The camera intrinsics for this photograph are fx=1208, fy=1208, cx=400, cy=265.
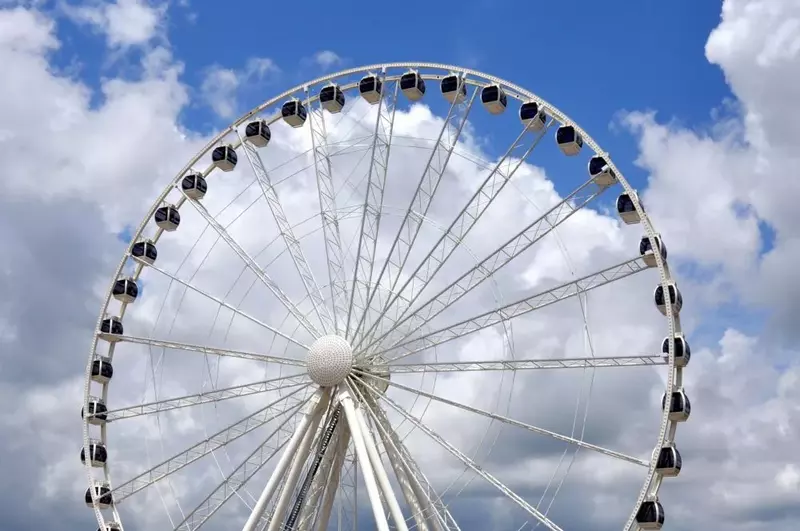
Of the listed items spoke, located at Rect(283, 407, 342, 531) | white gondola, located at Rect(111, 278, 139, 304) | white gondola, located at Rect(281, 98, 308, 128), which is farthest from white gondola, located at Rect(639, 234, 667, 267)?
white gondola, located at Rect(111, 278, 139, 304)

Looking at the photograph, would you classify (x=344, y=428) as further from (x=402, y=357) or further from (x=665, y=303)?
(x=665, y=303)

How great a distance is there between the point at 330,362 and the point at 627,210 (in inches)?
487

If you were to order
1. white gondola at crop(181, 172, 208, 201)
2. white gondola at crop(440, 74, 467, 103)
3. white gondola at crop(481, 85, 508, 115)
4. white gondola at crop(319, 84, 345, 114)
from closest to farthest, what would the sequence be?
white gondola at crop(481, 85, 508, 115) → white gondola at crop(440, 74, 467, 103) → white gondola at crop(319, 84, 345, 114) → white gondola at crop(181, 172, 208, 201)

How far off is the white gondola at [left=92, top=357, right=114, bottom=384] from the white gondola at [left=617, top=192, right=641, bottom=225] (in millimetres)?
22635

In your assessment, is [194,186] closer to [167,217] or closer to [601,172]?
[167,217]

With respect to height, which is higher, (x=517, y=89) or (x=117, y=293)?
(x=517, y=89)

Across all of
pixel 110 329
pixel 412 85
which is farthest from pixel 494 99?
pixel 110 329

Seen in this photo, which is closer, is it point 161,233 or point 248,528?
point 248,528

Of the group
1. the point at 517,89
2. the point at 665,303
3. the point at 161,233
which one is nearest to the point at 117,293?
the point at 161,233

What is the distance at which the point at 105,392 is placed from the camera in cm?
5206

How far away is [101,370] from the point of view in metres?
51.5

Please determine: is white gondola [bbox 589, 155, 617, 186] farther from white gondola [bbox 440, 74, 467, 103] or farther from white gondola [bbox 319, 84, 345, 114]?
white gondola [bbox 319, 84, 345, 114]

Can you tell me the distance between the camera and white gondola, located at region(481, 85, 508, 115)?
153ft

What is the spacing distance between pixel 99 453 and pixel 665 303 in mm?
24366
